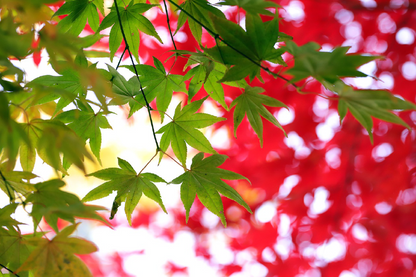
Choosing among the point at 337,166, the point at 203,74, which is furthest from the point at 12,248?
the point at 337,166

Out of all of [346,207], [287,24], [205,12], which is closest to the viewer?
[205,12]

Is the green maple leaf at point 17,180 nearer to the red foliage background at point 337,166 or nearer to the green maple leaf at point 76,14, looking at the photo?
the green maple leaf at point 76,14

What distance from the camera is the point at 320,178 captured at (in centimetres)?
180

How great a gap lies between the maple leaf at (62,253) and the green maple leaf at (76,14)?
1.39 ft

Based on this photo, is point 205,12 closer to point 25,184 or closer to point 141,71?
point 141,71

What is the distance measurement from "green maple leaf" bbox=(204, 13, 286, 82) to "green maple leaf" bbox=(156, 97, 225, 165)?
15cm

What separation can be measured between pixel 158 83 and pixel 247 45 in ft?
0.75

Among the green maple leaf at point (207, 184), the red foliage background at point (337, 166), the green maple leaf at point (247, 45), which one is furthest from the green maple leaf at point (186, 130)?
the red foliage background at point (337, 166)

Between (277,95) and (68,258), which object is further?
(277,95)

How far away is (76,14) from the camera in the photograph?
67 cm

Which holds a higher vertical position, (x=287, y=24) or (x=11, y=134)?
(x=287, y=24)

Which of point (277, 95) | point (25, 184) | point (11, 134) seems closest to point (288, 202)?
point (277, 95)

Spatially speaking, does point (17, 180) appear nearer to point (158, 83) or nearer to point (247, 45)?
point (158, 83)

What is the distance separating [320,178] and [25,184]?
5.21ft
